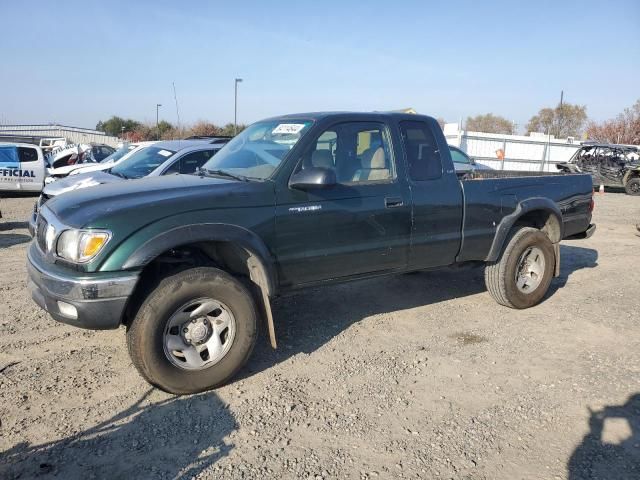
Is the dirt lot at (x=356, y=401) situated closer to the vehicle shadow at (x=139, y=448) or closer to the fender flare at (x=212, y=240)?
the vehicle shadow at (x=139, y=448)

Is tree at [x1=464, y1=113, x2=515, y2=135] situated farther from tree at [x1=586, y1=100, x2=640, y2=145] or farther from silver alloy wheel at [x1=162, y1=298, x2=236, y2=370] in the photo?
silver alloy wheel at [x1=162, y1=298, x2=236, y2=370]

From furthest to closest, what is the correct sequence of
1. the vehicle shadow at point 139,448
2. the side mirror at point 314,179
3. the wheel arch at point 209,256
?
the side mirror at point 314,179, the wheel arch at point 209,256, the vehicle shadow at point 139,448

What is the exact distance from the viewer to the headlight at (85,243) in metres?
3.27

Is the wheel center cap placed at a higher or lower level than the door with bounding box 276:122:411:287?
lower

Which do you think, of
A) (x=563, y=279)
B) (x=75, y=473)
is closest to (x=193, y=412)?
(x=75, y=473)

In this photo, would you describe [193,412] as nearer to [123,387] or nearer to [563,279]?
[123,387]

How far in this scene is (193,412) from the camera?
3.40 m

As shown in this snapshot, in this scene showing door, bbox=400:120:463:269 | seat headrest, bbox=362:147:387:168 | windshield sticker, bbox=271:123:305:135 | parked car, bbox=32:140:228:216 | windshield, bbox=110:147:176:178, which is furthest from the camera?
windshield, bbox=110:147:176:178

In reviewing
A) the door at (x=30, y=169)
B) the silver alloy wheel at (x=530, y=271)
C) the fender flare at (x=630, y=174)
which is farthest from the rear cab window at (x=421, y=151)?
the fender flare at (x=630, y=174)

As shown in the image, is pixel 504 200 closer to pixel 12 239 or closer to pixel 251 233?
pixel 251 233

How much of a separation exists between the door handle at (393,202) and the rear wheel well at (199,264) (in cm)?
125

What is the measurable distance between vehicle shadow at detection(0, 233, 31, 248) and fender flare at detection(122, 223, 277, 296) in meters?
6.04

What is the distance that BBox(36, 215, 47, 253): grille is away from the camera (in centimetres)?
367

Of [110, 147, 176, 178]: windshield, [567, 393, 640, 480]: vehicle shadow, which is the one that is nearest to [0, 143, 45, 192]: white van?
[110, 147, 176, 178]: windshield
